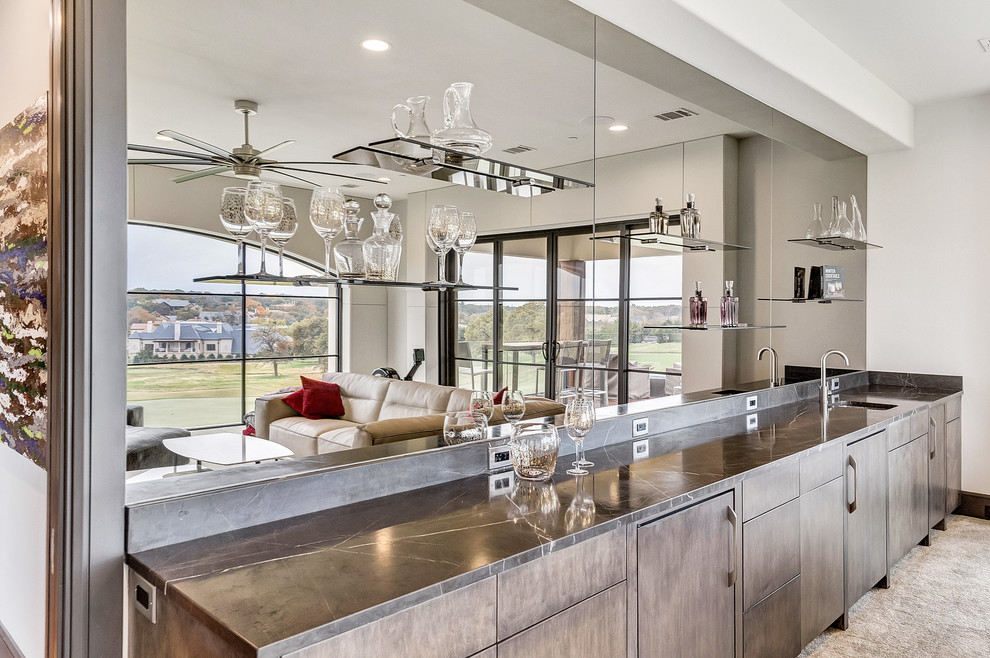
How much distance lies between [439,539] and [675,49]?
7.34 feet

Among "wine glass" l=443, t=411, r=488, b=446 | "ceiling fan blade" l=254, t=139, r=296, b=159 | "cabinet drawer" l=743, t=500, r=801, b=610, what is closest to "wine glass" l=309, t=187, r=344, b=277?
"ceiling fan blade" l=254, t=139, r=296, b=159

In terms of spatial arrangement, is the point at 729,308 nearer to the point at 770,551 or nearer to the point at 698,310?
the point at 698,310

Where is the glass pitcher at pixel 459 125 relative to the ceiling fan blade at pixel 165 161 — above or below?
above

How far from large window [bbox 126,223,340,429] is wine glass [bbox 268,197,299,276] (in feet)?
0.09

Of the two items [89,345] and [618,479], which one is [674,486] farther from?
[89,345]

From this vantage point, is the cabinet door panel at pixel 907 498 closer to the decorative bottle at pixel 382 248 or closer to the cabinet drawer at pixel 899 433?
the cabinet drawer at pixel 899 433

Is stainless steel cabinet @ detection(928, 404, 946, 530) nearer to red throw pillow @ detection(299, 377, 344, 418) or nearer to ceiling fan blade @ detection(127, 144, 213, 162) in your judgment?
red throw pillow @ detection(299, 377, 344, 418)

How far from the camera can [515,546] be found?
146 centimetres

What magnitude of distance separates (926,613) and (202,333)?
327 centimetres

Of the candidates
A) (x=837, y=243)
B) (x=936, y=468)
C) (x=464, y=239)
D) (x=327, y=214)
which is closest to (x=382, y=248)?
(x=327, y=214)

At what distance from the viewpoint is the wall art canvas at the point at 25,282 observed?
1634mm

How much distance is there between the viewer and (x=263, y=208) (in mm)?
1706

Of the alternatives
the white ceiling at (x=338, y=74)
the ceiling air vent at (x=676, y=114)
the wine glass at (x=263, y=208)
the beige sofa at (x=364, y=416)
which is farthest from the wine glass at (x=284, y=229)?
the ceiling air vent at (x=676, y=114)

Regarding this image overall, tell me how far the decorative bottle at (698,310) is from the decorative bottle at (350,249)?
221 centimetres
